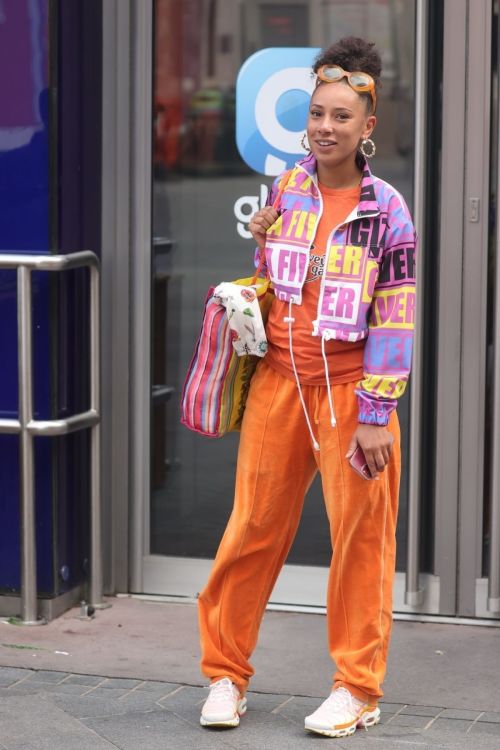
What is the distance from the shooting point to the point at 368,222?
4133 millimetres

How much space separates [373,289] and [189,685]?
1460 mm

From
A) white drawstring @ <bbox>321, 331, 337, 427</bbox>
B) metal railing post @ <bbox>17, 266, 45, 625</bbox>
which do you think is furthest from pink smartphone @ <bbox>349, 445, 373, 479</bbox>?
metal railing post @ <bbox>17, 266, 45, 625</bbox>

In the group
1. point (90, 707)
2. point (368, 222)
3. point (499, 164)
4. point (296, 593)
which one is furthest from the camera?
point (296, 593)

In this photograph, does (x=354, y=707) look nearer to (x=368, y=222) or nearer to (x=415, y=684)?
(x=415, y=684)

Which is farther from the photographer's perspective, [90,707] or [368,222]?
[90,707]

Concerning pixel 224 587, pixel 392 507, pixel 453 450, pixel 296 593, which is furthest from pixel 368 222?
pixel 296 593

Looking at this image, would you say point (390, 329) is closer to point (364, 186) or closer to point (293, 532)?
point (364, 186)

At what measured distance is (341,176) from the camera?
4215 millimetres

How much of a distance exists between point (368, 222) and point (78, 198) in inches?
63.4

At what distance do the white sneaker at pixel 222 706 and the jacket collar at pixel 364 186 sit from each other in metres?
1.42

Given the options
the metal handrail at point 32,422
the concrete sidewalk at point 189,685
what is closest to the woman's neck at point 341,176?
the metal handrail at point 32,422

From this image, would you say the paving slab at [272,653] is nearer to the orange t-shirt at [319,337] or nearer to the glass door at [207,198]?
the glass door at [207,198]

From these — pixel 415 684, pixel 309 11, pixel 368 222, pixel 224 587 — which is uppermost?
pixel 309 11

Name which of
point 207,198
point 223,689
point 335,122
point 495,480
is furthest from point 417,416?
point 335,122
